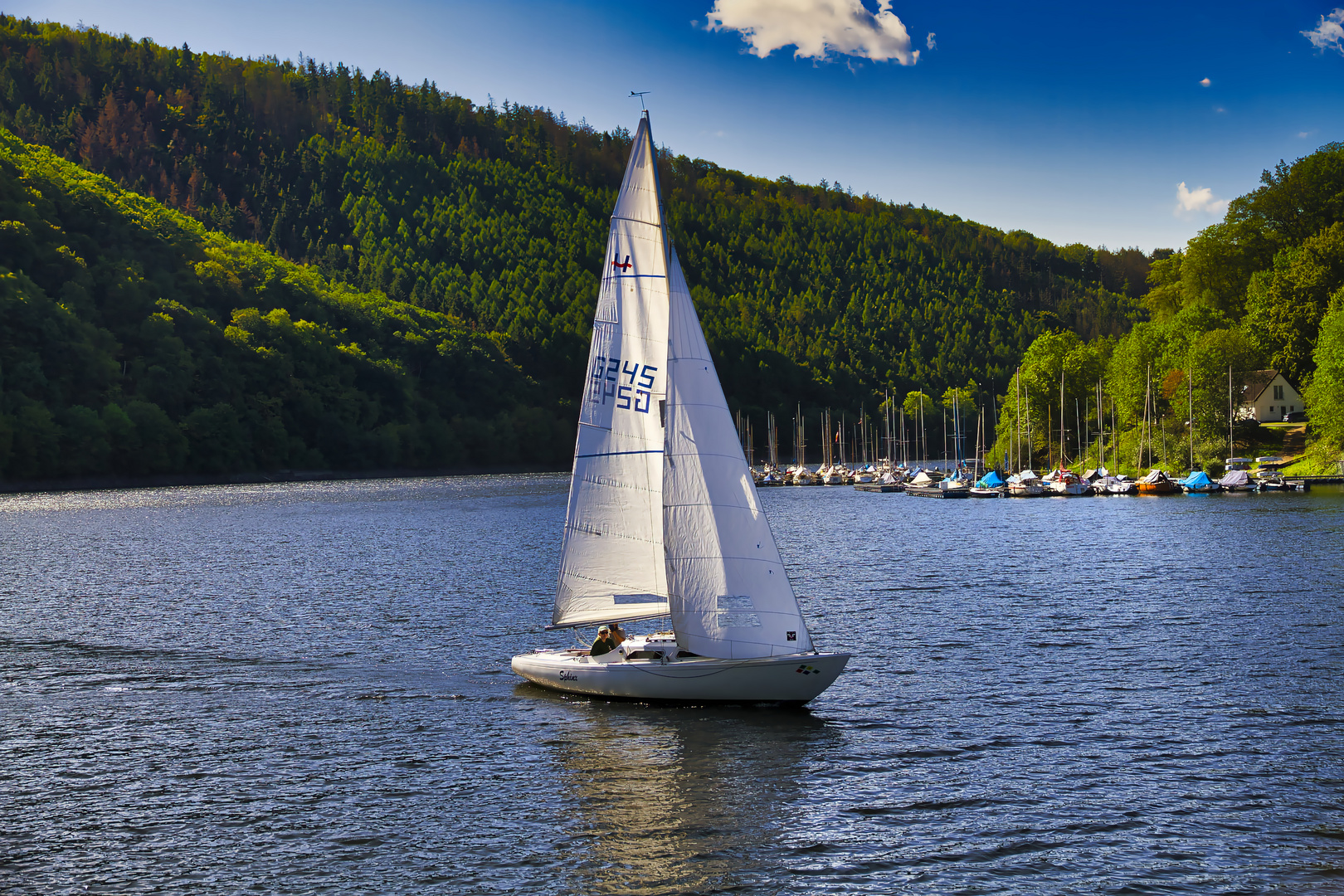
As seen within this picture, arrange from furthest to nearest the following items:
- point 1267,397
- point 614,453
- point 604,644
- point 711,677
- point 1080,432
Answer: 1. point 1080,432
2. point 1267,397
3. point 604,644
4. point 614,453
5. point 711,677

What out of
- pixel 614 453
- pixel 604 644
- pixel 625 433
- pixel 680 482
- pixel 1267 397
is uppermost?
pixel 1267 397

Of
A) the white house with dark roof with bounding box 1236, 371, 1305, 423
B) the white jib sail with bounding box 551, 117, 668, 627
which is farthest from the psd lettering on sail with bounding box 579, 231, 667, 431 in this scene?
the white house with dark roof with bounding box 1236, 371, 1305, 423

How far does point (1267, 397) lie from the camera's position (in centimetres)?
15525

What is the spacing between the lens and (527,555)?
83.2 m

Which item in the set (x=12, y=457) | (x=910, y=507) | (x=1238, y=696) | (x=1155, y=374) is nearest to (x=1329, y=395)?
(x=1155, y=374)

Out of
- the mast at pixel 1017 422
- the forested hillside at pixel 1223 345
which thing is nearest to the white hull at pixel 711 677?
the forested hillside at pixel 1223 345

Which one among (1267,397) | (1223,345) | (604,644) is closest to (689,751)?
(604,644)

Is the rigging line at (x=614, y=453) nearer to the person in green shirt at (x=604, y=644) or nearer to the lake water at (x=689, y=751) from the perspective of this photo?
the person in green shirt at (x=604, y=644)

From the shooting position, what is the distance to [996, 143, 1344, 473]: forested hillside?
144 m

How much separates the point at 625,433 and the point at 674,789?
10.1 metres

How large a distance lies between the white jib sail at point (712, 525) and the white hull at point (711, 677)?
81 cm

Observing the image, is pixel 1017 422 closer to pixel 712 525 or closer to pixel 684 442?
pixel 712 525

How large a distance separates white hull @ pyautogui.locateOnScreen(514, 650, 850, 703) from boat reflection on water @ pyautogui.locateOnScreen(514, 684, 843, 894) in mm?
675

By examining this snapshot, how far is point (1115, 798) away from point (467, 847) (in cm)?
1440
